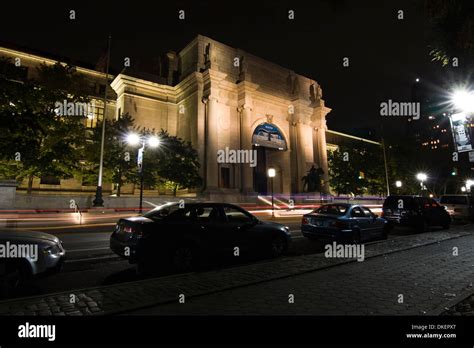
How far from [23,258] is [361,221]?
10.6 meters

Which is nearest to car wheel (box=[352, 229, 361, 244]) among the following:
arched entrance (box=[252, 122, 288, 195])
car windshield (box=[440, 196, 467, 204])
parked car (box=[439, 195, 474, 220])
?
parked car (box=[439, 195, 474, 220])

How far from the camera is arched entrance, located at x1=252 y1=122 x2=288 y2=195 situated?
45.3 metres

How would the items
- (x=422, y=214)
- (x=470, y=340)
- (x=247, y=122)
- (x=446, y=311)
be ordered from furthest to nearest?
(x=247, y=122), (x=422, y=214), (x=446, y=311), (x=470, y=340)

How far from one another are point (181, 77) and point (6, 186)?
3141cm

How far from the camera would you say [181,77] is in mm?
45406

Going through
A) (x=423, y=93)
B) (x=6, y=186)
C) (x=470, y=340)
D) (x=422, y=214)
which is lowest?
(x=470, y=340)

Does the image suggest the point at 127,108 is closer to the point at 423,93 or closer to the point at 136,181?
the point at 136,181

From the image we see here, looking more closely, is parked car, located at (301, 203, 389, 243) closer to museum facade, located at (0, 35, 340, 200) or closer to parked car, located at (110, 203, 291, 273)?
parked car, located at (110, 203, 291, 273)

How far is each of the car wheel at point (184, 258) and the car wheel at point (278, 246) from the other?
2.66 metres

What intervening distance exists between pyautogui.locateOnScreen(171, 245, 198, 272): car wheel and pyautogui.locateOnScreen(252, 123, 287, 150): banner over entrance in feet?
124

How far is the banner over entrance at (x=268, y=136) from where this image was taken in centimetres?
4509

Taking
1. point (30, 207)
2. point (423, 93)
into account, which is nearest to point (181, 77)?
point (30, 207)

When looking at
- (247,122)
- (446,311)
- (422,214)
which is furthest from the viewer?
(247,122)

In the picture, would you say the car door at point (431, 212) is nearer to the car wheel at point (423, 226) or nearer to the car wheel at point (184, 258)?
the car wheel at point (423, 226)
